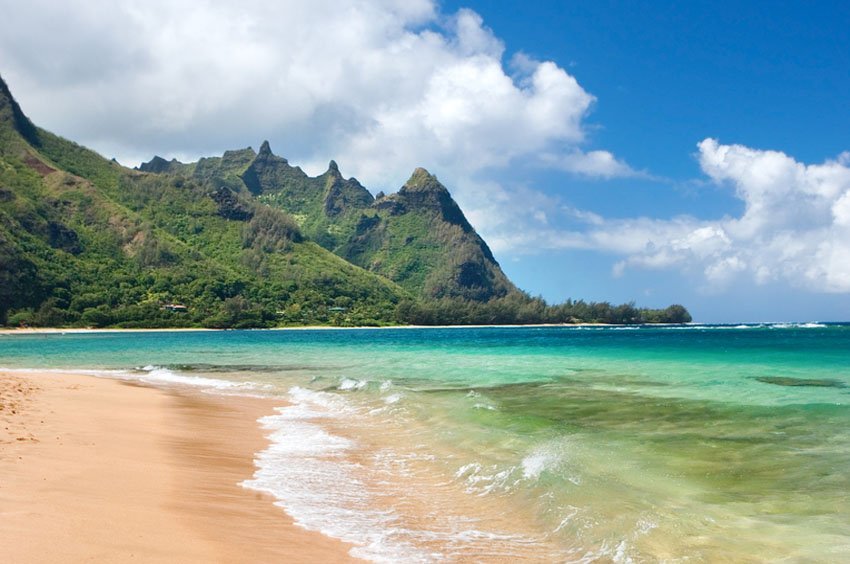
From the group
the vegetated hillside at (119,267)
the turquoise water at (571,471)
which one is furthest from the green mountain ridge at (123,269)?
the turquoise water at (571,471)

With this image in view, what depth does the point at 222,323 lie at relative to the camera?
141 m

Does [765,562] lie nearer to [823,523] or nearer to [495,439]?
[823,523]

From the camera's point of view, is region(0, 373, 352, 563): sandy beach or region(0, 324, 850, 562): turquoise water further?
region(0, 324, 850, 562): turquoise water

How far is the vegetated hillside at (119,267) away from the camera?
128750mm

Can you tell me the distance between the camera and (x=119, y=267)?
155125mm

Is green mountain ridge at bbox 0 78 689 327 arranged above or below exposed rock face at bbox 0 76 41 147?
below

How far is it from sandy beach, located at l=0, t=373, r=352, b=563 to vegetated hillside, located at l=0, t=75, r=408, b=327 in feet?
414

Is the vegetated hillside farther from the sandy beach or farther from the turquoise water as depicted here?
the sandy beach

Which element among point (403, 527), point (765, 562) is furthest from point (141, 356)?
point (765, 562)

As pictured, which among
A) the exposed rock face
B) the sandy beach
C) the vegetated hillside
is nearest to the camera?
the sandy beach

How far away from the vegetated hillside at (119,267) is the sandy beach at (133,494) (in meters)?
126

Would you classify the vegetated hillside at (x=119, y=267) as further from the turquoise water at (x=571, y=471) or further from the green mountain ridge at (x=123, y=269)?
the turquoise water at (x=571, y=471)

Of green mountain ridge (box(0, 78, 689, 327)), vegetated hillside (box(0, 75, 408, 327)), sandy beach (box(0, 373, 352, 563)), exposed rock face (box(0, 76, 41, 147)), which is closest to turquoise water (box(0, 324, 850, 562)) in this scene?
sandy beach (box(0, 373, 352, 563))

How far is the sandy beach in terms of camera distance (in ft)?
20.4
